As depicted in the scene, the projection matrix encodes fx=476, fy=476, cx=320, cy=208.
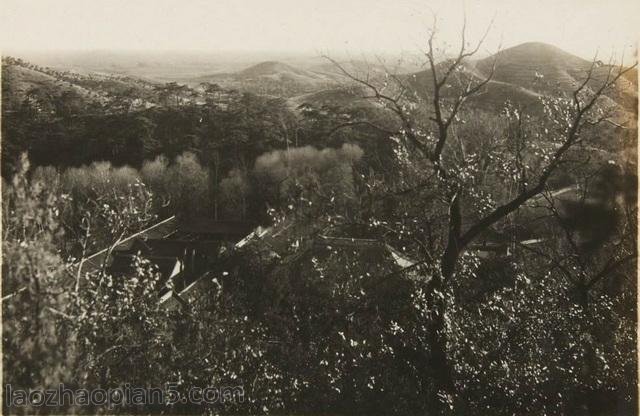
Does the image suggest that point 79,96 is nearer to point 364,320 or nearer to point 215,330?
point 215,330

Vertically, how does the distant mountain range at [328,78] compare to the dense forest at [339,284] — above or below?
above

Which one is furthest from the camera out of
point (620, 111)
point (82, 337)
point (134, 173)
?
point (134, 173)

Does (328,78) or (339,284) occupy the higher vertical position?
(328,78)

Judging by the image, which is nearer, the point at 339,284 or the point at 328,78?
the point at 339,284

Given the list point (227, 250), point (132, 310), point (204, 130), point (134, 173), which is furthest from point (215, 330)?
point (204, 130)

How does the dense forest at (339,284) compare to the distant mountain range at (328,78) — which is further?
the distant mountain range at (328,78)

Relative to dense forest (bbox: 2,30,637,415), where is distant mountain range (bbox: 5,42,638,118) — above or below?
above

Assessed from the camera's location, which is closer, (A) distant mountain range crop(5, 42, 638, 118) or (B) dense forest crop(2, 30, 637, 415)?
(B) dense forest crop(2, 30, 637, 415)

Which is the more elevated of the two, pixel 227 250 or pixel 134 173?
pixel 134 173
